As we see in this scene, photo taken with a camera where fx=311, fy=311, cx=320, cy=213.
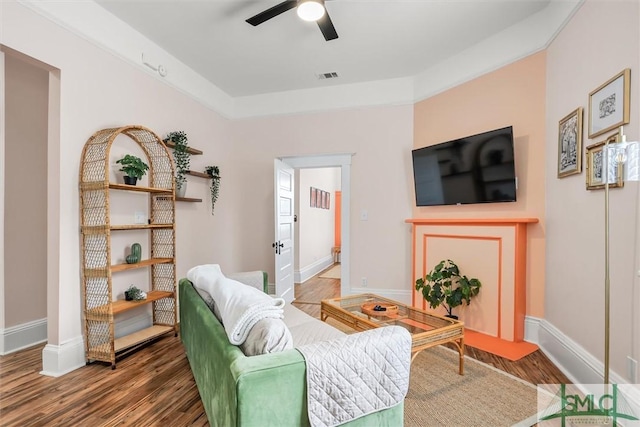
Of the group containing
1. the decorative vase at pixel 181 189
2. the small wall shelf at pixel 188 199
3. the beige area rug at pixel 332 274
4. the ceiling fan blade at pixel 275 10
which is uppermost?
the ceiling fan blade at pixel 275 10

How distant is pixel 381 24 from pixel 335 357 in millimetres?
2945

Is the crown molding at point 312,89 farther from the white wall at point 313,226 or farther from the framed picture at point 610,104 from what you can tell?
the white wall at point 313,226

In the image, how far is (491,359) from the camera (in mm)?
2559

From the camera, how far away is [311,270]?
249 inches

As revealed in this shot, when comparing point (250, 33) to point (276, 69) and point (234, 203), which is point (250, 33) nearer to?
point (276, 69)

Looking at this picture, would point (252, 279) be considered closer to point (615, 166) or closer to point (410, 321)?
point (410, 321)

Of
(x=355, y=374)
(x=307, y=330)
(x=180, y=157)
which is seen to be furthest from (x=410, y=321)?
(x=180, y=157)

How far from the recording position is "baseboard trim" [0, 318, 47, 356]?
267 cm

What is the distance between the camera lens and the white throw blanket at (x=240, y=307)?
137cm

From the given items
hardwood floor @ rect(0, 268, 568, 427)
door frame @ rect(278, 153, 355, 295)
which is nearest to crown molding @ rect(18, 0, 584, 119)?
door frame @ rect(278, 153, 355, 295)

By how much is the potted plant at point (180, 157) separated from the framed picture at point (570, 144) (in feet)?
11.7

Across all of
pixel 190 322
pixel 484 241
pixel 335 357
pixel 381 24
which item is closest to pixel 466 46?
pixel 381 24

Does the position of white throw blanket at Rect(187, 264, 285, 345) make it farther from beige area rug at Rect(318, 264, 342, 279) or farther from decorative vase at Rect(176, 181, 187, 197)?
beige area rug at Rect(318, 264, 342, 279)

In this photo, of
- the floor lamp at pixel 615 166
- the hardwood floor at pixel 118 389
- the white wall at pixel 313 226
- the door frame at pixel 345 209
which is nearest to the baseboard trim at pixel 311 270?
the white wall at pixel 313 226
